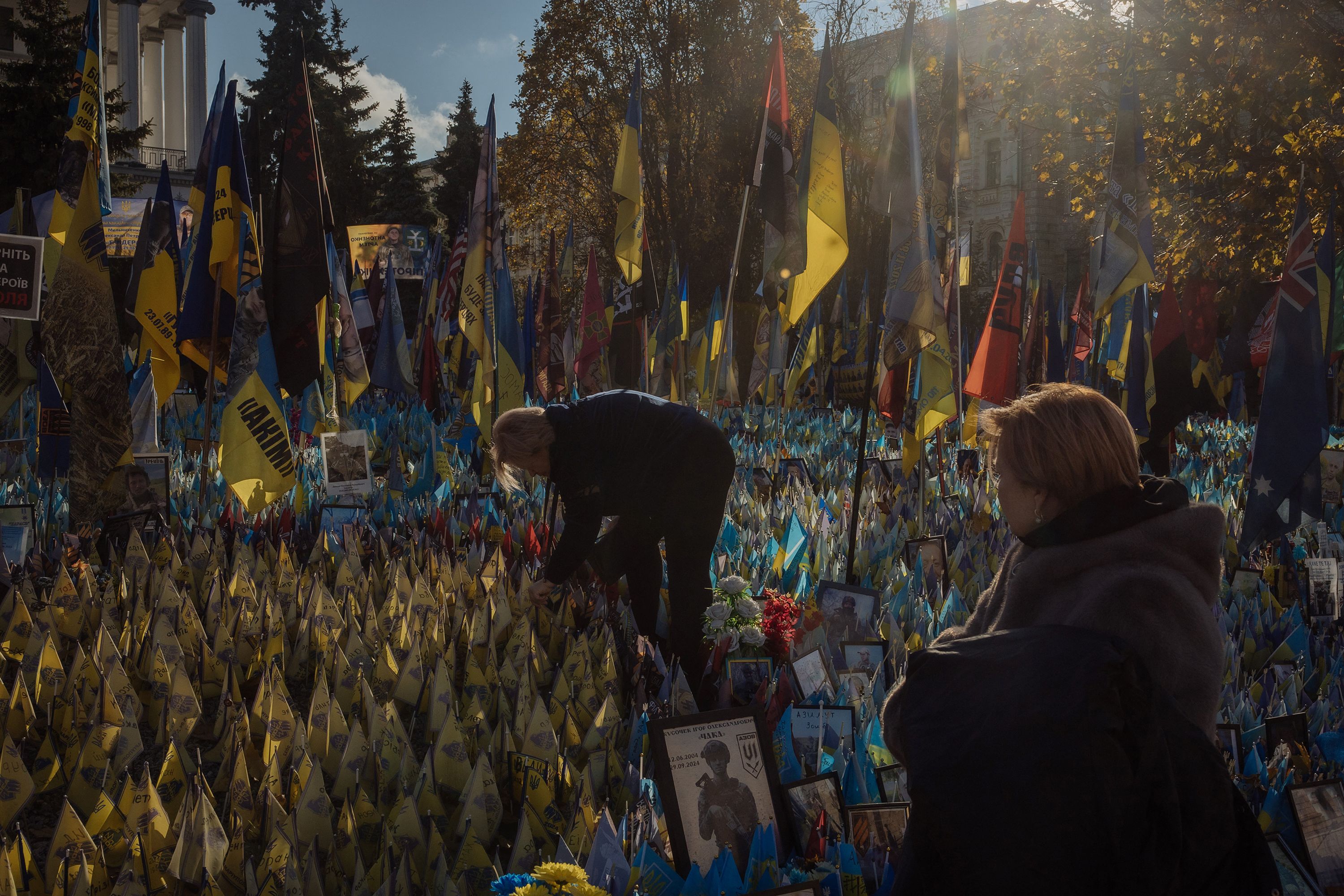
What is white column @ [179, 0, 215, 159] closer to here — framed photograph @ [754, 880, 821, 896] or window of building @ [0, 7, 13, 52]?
window of building @ [0, 7, 13, 52]

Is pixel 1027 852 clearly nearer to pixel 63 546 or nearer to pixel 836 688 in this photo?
pixel 836 688

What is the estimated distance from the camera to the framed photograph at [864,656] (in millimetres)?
4129

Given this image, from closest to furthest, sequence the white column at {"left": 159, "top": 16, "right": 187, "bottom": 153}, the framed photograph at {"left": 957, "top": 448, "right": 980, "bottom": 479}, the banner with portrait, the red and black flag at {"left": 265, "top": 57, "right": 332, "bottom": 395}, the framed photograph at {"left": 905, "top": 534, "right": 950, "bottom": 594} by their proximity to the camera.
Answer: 1. the framed photograph at {"left": 905, "top": 534, "right": 950, "bottom": 594}
2. the red and black flag at {"left": 265, "top": 57, "right": 332, "bottom": 395}
3. the framed photograph at {"left": 957, "top": 448, "right": 980, "bottom": 479}
4. the banner with portrait
5. the white column at {"left": 159, "top": 16, "right": 187, "bottom": 153}

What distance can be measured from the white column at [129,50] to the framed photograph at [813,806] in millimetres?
43155

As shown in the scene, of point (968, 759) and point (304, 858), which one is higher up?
point (968, 759)

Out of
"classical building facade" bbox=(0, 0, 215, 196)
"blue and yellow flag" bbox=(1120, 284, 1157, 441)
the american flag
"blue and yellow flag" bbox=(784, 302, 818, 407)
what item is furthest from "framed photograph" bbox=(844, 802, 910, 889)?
"classical building facade" bbox=(0, 0, 215, 196)

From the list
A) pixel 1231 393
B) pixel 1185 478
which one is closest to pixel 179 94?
pixel 1231 393

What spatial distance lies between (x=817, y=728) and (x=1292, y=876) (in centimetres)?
140

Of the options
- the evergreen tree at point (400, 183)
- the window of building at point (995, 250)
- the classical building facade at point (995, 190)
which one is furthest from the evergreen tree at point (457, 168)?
the window of building at point (995, 250)

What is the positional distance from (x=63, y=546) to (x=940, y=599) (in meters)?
4.99

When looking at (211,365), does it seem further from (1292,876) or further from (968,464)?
(968,464)

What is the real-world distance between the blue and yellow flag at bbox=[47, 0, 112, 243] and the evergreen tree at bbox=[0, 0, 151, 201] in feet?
58.5

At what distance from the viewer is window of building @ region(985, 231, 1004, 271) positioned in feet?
153

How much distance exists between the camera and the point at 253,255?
19.4 ft
